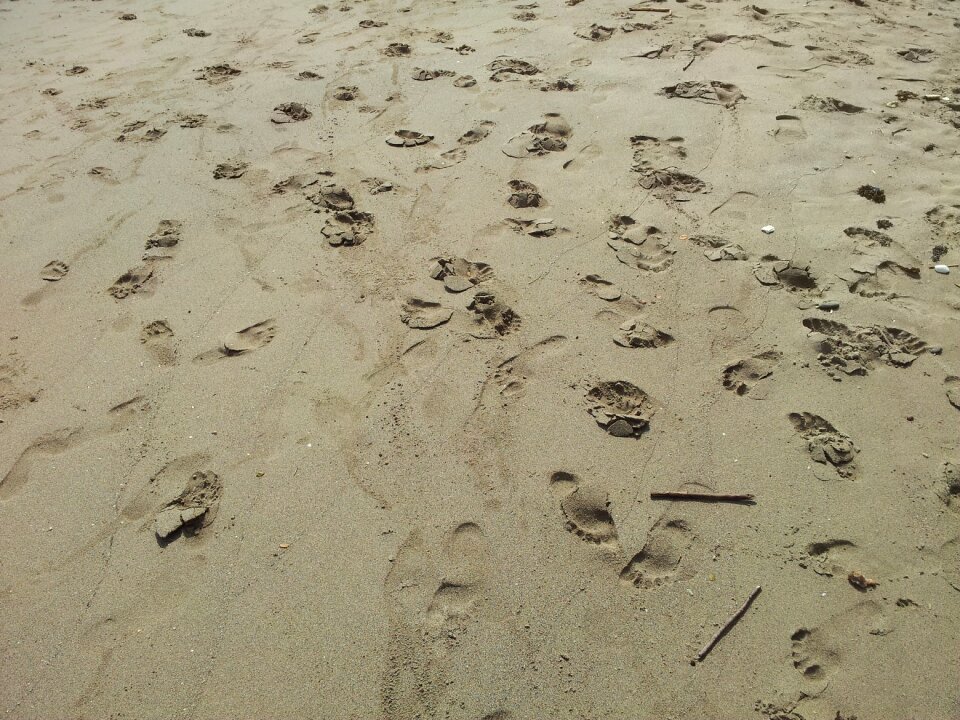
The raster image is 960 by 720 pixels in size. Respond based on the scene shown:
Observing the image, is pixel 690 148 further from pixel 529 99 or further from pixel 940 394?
pixel 940 394

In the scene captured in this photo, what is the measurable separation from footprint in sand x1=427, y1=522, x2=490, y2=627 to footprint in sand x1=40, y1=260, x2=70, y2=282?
252 centimetres

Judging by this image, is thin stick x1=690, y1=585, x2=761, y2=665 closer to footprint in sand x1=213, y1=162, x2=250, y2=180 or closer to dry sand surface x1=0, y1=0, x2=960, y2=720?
dry sand surface x1=0, y1=0, x2=960, y2=720

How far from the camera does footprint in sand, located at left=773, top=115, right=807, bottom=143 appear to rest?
364cm

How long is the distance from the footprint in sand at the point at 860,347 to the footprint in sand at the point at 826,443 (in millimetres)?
253

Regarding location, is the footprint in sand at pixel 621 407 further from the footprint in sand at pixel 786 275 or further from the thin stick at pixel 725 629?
the footprint in sand at pixel 786 275

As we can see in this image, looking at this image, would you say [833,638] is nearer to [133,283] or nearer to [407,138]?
[133,283]

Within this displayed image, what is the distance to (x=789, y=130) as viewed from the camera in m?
3.70

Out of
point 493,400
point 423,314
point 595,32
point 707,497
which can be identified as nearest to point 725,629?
point 707,497

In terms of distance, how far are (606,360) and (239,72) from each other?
420 cm

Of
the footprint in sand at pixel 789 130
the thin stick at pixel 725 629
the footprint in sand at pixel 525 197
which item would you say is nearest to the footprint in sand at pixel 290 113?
the footprint in sand at pixel 525 197

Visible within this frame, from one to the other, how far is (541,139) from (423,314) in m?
1.64

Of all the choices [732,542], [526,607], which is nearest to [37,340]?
[526,607]

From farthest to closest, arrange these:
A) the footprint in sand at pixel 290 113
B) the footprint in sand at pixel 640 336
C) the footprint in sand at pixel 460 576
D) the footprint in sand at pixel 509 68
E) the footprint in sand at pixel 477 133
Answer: the footprint in sand at pixel 509 68 < the footprint in sand at pixel 290 113 < the footprint in sand at pixel 477 133 < the footprint in sand at pixel 640 336 < the footprint in sand at pixel 460 576

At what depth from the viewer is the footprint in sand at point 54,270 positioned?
10.1 feet
